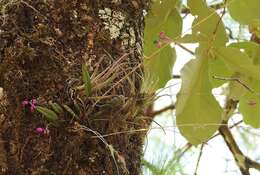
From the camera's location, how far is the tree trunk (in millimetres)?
746

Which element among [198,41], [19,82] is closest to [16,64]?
[19,82]

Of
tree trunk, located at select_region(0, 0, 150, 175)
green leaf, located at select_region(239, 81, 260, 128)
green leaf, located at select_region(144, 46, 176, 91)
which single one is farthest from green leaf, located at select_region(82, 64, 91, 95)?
green leaf, located at select_region(239, 81, 260, 128)

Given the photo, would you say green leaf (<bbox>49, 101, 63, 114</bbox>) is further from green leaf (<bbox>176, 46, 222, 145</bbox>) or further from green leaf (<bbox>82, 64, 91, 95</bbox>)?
green leaf (<bbox>176, 46, 222, 145</bbox>)

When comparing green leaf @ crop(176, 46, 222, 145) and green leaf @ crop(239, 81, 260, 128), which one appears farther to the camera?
green leaf @ crop(239, 81, 260, 128)

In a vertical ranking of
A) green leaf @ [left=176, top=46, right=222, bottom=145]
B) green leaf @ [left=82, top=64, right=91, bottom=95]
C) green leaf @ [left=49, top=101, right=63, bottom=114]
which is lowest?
green leaf @ [left=49, top=101, right=63, bottom=114]

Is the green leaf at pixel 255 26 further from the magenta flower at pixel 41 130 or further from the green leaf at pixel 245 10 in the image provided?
the magenta flower at pixel 41 130

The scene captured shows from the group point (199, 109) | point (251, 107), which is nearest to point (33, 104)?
point (199, 109)

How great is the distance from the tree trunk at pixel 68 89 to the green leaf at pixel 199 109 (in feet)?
0.68

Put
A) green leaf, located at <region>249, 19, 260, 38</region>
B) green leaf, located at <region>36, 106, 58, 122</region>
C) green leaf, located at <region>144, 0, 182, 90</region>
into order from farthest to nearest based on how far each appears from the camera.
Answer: green leaf, located at <region>144, 0, 182, 90</region>, green leaf, located at <region>249, 19, 260, 38</region>, green leaf, located at <region>36, 106, 58, 122</region>

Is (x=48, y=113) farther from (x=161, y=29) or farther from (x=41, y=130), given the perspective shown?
(x=161, y=29)

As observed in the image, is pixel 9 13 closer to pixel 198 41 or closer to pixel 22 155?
pixel 22 155

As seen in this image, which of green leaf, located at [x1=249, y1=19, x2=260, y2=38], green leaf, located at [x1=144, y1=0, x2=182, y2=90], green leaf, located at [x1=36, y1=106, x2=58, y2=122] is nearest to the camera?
green leaf, located at [x1=36, y1=106, x2=58, y2=122]

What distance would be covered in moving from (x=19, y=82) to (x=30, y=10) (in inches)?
4.8

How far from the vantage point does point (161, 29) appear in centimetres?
121
